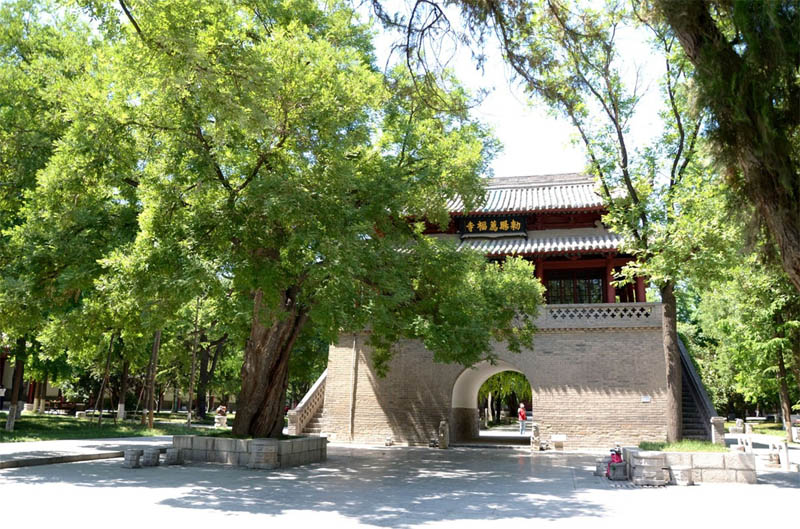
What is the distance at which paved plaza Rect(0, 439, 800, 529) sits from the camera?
22.0 feet

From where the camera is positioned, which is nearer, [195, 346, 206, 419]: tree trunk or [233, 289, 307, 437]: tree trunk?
[233, 289, 307, 437]: tree trunk

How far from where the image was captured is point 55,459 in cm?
1176

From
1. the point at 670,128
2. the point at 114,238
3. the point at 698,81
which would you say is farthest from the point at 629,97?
the point at 114,238

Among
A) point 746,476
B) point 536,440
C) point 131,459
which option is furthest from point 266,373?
point 746,476

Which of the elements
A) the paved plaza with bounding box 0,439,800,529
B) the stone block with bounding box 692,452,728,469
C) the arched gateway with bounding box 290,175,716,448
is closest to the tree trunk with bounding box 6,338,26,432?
the paved plaza with bounding box 0,439,800,529

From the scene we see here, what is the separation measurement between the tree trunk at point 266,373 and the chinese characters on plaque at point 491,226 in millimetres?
10265

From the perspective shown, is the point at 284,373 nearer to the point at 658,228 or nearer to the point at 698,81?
the point at 658,228

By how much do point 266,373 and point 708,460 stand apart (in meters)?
8.54

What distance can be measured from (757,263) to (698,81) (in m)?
2.21

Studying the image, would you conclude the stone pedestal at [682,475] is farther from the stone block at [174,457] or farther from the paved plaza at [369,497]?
the stone block at [174,457]

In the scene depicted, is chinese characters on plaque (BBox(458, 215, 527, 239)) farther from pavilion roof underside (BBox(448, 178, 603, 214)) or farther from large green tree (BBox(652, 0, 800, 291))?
large green tree (BBox(652, 0, 800, 291))

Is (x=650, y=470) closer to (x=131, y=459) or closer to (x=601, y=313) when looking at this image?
(x=131, y=459)

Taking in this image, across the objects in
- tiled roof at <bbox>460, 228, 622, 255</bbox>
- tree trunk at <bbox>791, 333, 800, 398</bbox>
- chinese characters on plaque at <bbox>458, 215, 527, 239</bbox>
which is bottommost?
tree trunk at <bbox>791, 333, 800, 398</bbox>

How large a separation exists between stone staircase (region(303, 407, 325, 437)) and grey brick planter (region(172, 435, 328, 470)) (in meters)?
7.83
